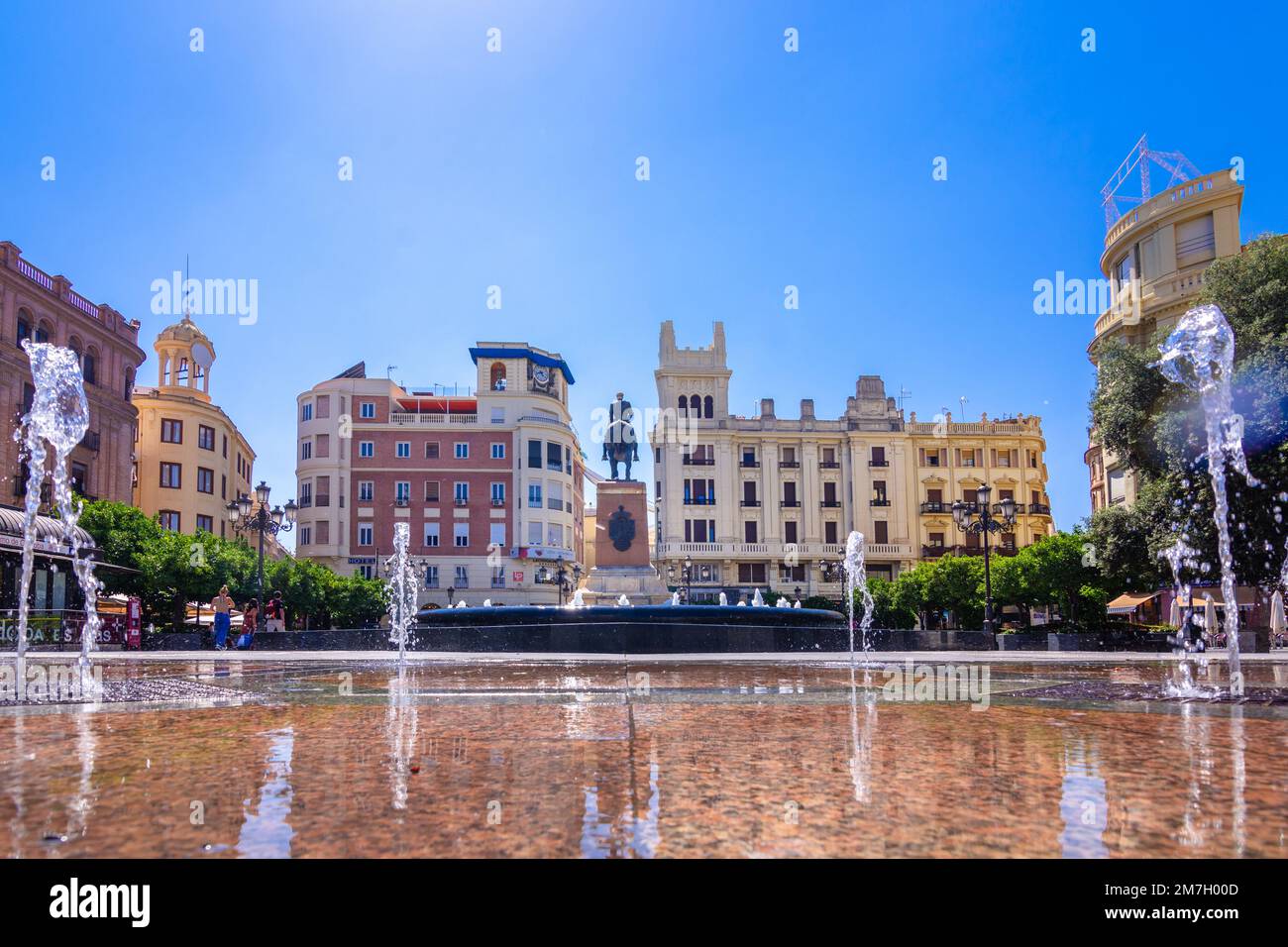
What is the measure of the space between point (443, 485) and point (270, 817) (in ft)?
189

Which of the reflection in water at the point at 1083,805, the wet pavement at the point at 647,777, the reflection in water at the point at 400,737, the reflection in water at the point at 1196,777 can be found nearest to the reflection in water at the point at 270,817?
the wet pavement at the point at 647,777

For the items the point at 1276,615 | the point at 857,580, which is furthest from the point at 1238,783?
the point at 857,580

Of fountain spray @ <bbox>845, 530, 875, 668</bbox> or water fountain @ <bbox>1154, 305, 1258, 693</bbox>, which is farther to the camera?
fountain spray @ <bbox>845, 530, 875, 668</bbox>

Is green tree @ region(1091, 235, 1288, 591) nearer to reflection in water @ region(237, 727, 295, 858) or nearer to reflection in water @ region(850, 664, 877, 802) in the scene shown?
reflection in water @ region(850, 664, 877, 802)

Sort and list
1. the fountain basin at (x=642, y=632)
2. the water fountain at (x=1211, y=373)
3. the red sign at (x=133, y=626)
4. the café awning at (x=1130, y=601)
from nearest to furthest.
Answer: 1. the water fountain at (x=1211, y=373)
2. the fountain basin at (x=642, y=632)
3. the red sign at (x=133, y=626)
4. the café awning at (x=1130, y=601)

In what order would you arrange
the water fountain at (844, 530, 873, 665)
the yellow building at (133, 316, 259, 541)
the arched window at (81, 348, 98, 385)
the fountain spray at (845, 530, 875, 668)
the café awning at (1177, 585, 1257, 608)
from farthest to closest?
the yellow building at (133, 316, 259, 541) → the arched window at (81, 348, 98, 385) → the café awning at (1177, 585, 1257, 608) → the fountain spray at (845, 530, 875, 668) → the water fountain at (844, 530, 873, 665)

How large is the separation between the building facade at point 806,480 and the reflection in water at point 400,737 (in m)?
49.3

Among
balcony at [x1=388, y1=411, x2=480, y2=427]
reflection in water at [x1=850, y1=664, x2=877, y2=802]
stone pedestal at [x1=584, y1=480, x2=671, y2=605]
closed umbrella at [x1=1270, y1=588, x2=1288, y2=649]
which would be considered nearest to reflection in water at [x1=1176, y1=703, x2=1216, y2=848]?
reflection in water at [x1=850, y1=664, x2=877, y2=802]

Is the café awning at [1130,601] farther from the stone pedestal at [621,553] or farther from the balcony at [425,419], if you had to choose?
the balcony at [425,419]

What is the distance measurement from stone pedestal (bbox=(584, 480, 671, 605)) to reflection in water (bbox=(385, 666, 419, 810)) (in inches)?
664

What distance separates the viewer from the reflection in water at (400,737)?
3.56m

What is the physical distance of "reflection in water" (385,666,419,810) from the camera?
3.56m
